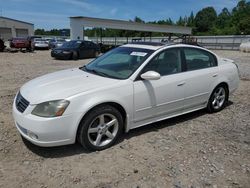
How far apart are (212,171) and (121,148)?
4.52 ft

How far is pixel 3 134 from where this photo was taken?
14.9ft

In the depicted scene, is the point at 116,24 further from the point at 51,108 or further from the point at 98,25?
the point at 51,108

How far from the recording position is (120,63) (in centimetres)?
487

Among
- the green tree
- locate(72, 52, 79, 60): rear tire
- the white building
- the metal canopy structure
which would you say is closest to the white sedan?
locate(72, 52, 79, 60): rear tire

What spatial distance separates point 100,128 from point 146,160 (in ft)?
2.72

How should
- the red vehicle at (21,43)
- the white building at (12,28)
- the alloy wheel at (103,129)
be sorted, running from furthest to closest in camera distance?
the white building at (12,28) → the red vehicle at (21,43) → the alloy wheel at (103,129)

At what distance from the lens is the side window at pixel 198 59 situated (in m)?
5.21

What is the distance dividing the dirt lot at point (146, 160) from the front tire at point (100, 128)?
147 mm

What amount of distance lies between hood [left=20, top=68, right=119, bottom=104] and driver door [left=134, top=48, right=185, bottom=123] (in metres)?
0.54

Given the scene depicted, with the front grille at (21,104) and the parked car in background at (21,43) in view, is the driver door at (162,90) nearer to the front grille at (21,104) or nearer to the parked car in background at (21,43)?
the front grille at (21,104)

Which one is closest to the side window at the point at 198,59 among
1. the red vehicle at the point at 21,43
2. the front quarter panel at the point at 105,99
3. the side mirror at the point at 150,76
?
the side mirror at the point at 150,76

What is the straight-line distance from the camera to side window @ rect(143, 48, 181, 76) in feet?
15.1

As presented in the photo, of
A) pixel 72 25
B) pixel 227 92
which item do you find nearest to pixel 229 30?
pixel 72 25

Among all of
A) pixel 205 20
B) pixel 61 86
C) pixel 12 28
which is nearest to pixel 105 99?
pixel 61 86
